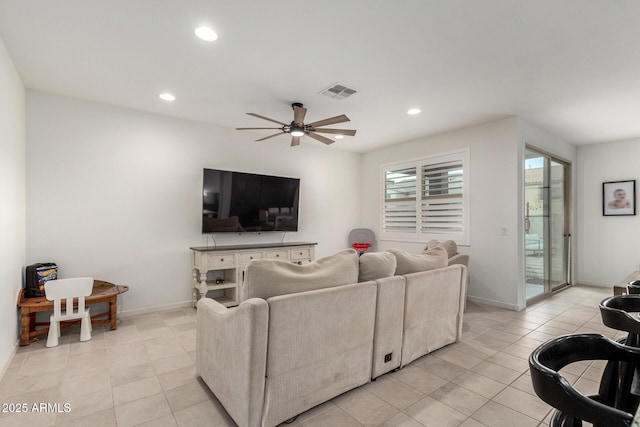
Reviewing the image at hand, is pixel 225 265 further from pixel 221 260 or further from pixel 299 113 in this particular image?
pixel 299 113

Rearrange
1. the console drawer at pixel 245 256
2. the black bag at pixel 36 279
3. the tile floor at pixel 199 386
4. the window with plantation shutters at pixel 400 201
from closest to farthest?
the tile floor at pixel 199 386 → the black bag at pixel 36 279 → the console drawer at pixel 245 256 → the window with plantation shutters at pixel 400 201

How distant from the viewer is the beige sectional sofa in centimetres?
182

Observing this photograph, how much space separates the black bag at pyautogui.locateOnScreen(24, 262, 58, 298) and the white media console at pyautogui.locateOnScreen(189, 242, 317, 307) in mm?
1576

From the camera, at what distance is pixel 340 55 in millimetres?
2773

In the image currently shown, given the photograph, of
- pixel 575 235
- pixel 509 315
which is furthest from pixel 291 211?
pixel 575 235

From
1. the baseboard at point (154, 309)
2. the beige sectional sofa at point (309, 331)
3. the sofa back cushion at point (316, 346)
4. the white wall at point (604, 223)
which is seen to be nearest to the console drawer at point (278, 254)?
the baseboard at point (154, 309)

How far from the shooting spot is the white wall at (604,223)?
18.0 ft

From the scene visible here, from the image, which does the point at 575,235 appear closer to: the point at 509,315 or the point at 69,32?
the point at 509,315

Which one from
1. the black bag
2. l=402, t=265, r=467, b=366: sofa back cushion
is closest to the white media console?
the black bag

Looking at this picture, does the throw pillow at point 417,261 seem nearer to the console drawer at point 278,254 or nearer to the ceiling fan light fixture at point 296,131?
the ceiling fan light fixture at point 296,131

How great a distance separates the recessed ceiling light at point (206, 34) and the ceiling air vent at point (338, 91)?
4.32 ft

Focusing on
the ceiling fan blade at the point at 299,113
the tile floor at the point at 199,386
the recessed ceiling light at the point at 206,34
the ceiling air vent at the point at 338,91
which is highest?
the recessed ceiling light at the point at 206,34

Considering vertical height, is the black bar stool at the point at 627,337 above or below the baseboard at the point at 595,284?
above

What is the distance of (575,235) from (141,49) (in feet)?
24.5
